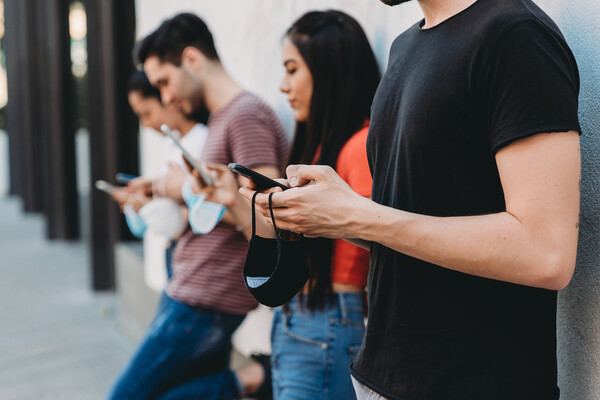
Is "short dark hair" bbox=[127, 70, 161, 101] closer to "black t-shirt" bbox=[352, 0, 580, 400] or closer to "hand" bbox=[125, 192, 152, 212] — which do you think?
"hand" bbox=[125, 192, 152, 212]

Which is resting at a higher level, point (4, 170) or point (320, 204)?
point (320, 204)

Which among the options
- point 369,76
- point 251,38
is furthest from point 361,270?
point 251,38

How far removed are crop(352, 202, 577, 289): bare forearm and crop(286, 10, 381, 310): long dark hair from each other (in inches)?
28.5

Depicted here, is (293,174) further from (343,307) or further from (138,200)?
(138,200)

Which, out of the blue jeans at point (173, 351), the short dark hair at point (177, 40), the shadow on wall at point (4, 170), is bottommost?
the shadow on wall at point (4, 170)

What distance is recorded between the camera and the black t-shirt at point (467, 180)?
44.7 inches

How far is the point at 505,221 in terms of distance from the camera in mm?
1143

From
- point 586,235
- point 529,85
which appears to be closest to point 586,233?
point 586,235

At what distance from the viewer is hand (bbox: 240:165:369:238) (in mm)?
1271

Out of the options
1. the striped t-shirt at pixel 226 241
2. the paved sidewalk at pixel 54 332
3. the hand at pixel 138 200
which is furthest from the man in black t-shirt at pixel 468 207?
the paved sidewalk at pixel 54 332

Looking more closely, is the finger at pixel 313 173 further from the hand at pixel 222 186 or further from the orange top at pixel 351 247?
the hand at pixel 222 186

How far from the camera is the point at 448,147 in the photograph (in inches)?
49.1

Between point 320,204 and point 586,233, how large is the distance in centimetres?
65

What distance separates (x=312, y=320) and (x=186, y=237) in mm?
949
